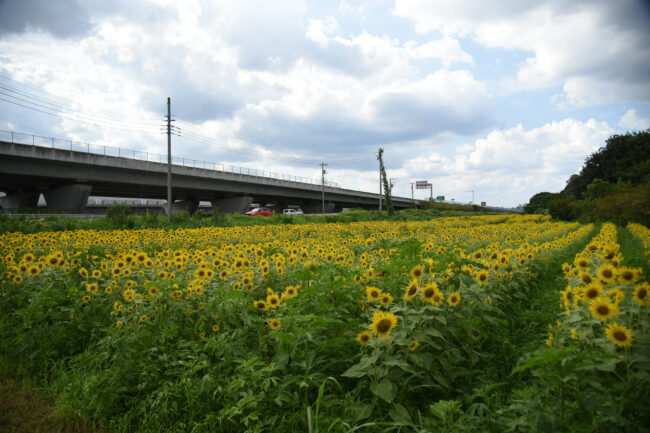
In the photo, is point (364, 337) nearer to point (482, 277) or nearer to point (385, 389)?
point (385, 389)

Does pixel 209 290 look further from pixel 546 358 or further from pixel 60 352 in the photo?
pixel 546 358

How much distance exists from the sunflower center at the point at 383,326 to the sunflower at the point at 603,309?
1.28 meters

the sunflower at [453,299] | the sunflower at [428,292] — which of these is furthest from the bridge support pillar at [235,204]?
the sunflower at [428,292]

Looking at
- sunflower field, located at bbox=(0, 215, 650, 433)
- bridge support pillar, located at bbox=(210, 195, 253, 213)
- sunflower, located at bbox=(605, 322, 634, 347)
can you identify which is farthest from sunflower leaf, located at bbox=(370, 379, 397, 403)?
bridge support pillar, located at bbox=(210, 195, 253, 213)

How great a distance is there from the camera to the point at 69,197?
33906 mm

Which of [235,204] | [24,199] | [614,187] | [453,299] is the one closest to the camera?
[453,299]

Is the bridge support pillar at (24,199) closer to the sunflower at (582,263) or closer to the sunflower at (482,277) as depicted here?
the sunflower at (482,277)

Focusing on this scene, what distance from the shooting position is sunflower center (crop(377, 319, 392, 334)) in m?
2.49

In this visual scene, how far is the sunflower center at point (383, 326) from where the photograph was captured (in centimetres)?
249

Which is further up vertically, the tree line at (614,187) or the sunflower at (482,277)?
the tree line at (614,187)

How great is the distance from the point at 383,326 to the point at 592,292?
149 cm

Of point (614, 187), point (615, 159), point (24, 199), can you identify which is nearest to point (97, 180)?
point (24, 199)

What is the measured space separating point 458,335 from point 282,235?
33.2 feet

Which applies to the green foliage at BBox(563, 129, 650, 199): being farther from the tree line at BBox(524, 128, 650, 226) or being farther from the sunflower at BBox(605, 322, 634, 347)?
the sunflower at BBox(605, 322, 634, 347)
